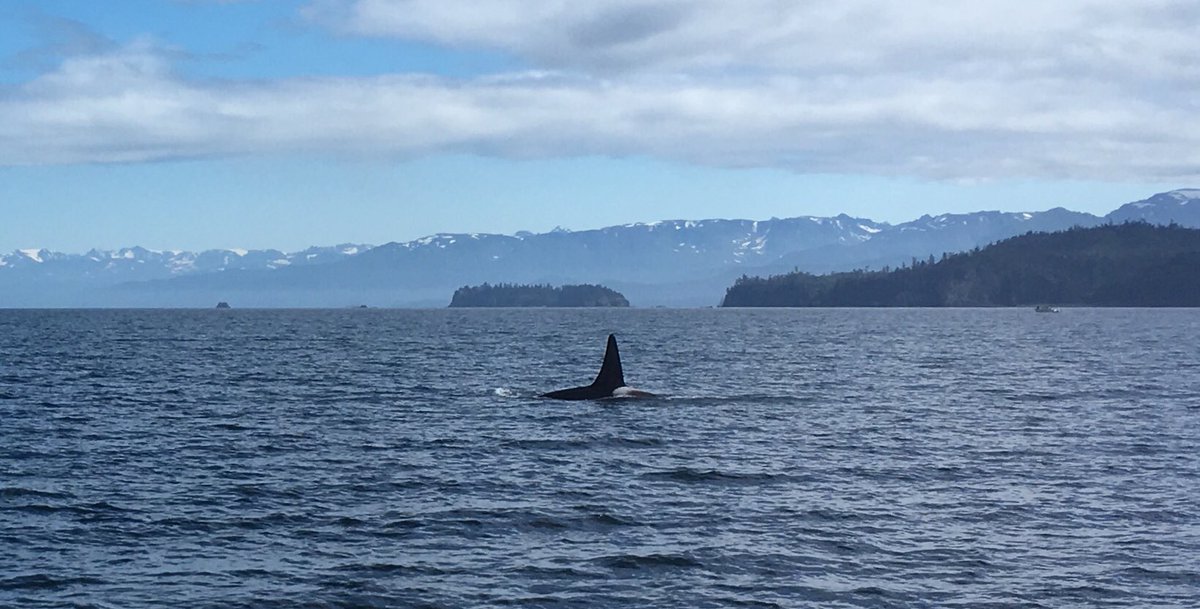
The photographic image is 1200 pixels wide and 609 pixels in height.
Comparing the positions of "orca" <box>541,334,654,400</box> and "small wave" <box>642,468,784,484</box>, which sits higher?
"orca" <box>541,334,654,400</box>

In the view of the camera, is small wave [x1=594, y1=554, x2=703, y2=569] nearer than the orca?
Yes

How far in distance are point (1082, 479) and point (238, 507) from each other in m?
22.1

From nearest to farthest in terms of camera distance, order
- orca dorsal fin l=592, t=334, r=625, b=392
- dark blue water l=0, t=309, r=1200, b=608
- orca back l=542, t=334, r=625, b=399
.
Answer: dark blue water l=0, t=309, r=1200, b=608
orca dorsal fin l=592, t=334, r=625, b=392
orca back l=542, t=334, r=625, b=399

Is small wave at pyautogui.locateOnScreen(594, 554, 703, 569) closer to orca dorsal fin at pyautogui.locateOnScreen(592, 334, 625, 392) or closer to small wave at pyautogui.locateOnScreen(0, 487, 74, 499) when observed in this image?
small wave at pyautogui.locateOnScreen(0, 487, 74, 499)

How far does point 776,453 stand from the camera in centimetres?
4059

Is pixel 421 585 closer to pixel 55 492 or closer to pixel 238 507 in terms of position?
pixel 238 507

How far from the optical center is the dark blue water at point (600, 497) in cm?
2338

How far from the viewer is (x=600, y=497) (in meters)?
32.4

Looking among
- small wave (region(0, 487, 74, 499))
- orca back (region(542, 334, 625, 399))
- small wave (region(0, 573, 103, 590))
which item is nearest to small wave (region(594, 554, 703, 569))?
small wave (region(0, 573, 103, 590))

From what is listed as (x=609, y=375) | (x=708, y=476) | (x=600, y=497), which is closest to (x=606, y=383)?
(x=609, y=375)

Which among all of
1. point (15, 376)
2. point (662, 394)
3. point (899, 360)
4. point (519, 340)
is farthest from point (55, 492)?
point (519, 340)

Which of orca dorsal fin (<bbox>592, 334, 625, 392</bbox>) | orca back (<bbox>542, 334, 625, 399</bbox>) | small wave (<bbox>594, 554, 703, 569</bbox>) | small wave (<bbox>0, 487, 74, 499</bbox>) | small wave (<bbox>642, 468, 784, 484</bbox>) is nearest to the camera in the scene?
small wave (<bbox>594, 554, 703, 569</bbox>)

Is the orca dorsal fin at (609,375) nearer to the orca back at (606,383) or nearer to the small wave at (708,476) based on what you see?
the orca back at (606,383)

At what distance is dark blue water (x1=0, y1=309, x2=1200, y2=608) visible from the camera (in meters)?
23.4
